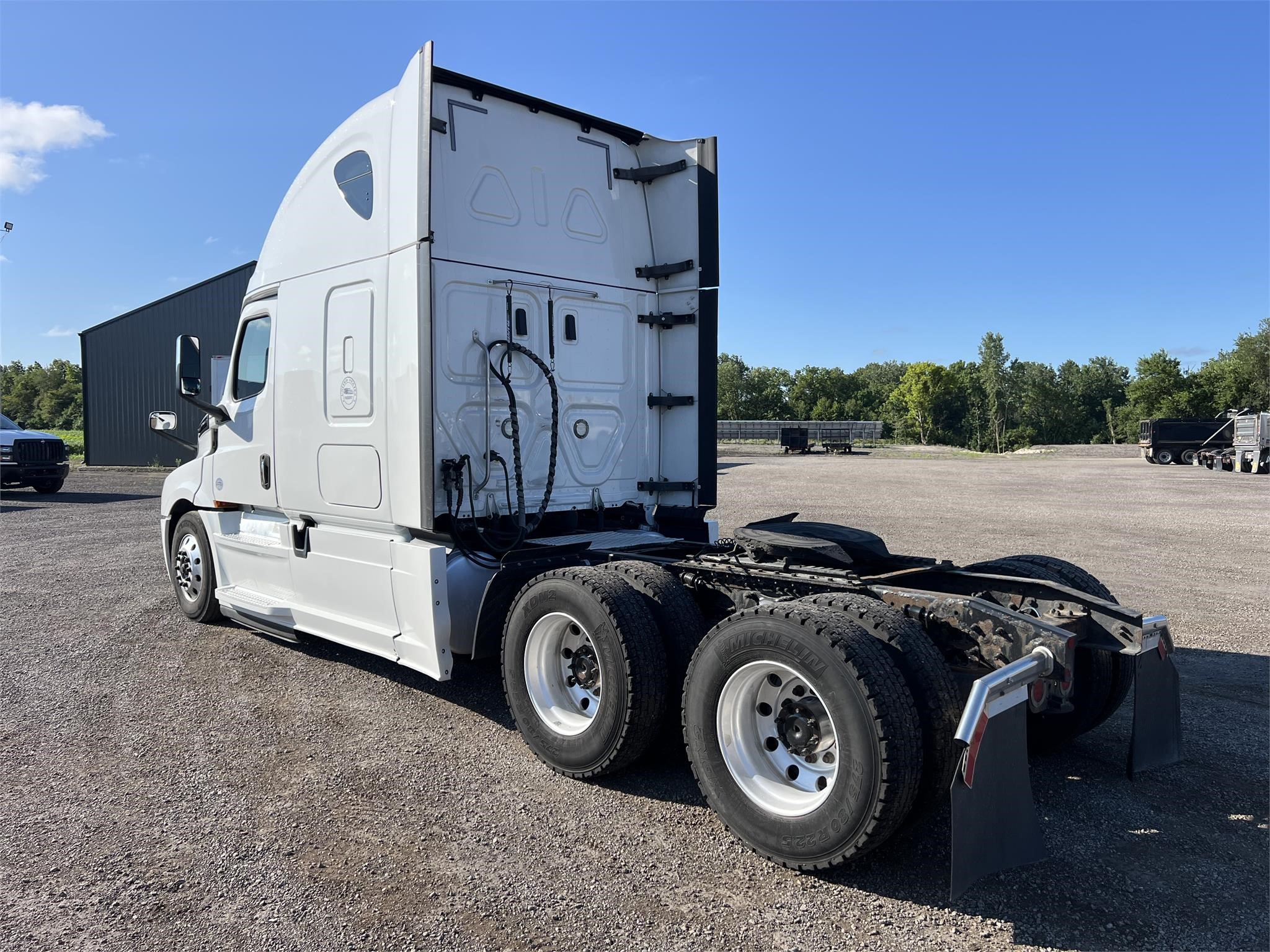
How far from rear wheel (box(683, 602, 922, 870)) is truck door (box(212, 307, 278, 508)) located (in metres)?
3.97

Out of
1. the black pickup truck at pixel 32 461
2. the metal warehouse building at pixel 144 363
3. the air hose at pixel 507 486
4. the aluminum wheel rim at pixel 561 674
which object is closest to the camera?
the aluminum wheel rim at pixel 561 674

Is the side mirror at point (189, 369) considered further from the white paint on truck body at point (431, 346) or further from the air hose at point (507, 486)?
the air hose at point (507, 486)

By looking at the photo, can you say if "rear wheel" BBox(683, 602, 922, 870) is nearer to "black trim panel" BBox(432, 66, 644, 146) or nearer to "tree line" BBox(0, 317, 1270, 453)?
"black trim panel" BBox(432, 66, 644, 146)

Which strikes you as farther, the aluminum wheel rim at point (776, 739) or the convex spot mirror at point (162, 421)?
the convex spot mirror at point (162, 421)

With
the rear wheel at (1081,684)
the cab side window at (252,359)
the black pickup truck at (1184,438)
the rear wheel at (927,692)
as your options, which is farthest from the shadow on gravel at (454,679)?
the black pickup truck at (1184,438)

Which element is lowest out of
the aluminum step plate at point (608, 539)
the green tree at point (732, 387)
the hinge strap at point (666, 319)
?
the aluminum step plate at point (608, 539)

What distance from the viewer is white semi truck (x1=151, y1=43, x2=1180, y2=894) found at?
3.26m

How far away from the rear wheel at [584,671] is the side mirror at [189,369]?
3.63 m

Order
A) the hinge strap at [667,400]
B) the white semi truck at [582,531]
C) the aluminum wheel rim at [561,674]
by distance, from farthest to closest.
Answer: the hinge strap at [667,400] < the aluminum wheel rim at [561,674] < the white semi truck at [582,531]

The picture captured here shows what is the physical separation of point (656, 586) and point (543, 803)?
1.15 meters

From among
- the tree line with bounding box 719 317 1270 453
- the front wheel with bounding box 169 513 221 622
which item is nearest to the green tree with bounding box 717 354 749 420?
the tree line with bounding box 719 317 1270 453

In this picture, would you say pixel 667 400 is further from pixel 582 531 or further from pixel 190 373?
pixel 190 373

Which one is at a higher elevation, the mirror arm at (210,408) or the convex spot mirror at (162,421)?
the mirror arm at (210,408)

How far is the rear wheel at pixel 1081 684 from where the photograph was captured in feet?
13.8
